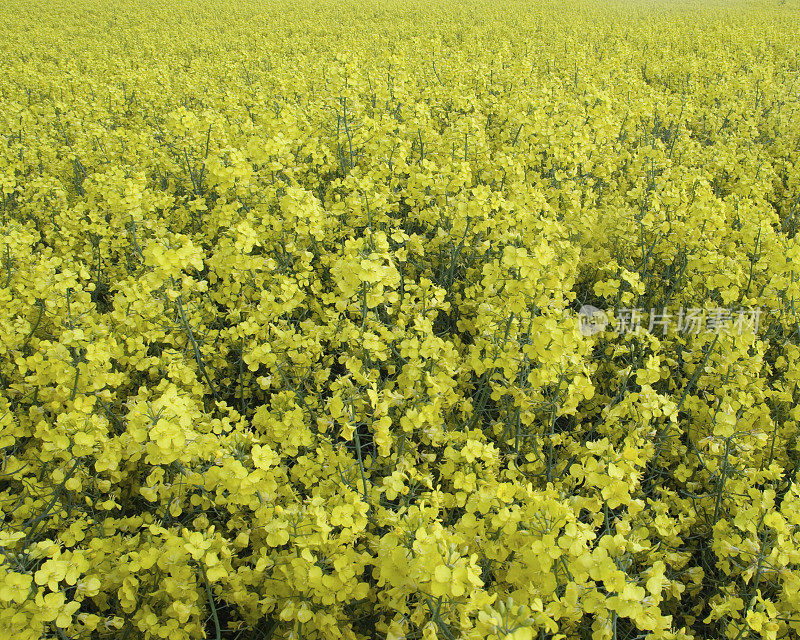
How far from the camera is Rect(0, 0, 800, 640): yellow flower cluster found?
1871 millimetres

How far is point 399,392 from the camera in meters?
2.55

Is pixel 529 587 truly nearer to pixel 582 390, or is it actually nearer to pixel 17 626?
pixel 582 390

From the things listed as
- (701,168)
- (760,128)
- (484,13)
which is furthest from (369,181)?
(484,13)

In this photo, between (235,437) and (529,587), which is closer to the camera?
(529,587)

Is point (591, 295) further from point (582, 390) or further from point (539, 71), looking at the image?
point (539, 71)

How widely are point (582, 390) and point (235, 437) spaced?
1679 millimetres

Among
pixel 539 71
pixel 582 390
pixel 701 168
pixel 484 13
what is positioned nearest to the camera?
pixel 582 390

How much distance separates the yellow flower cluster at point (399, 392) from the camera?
73.7 inches

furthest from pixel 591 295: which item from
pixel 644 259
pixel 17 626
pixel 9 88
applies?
pixel 9 88

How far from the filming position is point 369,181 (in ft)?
12.4

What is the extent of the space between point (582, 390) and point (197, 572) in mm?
1911

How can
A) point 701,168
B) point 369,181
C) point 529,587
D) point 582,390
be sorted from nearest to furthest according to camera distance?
point 529,587 < point 582,390 < point 369,181 < point 701,168

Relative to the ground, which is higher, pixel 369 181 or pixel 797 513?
pixel 369 181

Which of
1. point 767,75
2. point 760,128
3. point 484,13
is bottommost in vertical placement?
point 760,128
